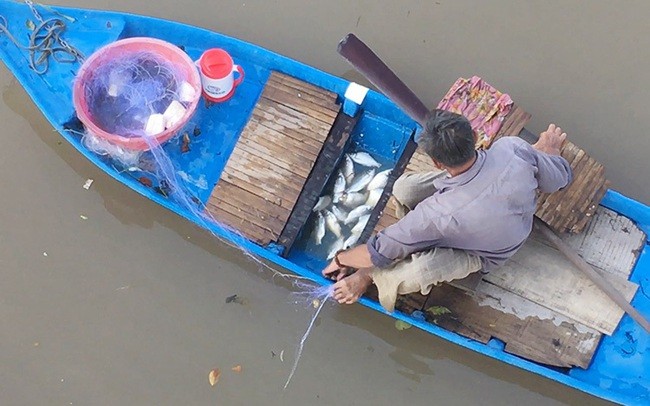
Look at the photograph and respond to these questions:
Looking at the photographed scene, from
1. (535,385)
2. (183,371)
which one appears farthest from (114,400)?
(535,385)

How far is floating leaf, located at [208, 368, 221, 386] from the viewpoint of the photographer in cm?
438

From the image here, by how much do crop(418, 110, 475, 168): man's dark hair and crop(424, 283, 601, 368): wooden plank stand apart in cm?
132

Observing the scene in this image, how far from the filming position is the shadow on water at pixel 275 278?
4.36 meters

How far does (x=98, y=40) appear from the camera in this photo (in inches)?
168

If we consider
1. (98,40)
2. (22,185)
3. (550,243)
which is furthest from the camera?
(22,185)

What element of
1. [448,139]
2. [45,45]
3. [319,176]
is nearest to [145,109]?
[45,45]

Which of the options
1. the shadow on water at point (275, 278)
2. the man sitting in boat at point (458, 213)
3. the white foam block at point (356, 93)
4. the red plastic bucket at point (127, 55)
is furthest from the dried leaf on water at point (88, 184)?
the man sitting in boat at point (458, 213)

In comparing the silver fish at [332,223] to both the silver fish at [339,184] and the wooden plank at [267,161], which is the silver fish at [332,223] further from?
the wooden plank at [267,161]

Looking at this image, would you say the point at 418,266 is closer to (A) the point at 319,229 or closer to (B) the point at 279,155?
(A) the point at 319,229

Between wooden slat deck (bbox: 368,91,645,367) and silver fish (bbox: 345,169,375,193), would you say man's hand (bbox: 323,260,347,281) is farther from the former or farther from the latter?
silver fish (bbox: 345,169,375,193)

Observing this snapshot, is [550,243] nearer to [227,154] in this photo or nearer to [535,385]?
[535,385]

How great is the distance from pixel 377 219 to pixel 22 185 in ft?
8.10

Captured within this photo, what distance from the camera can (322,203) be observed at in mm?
4324

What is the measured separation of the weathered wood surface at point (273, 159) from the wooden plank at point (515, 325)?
1070mm
